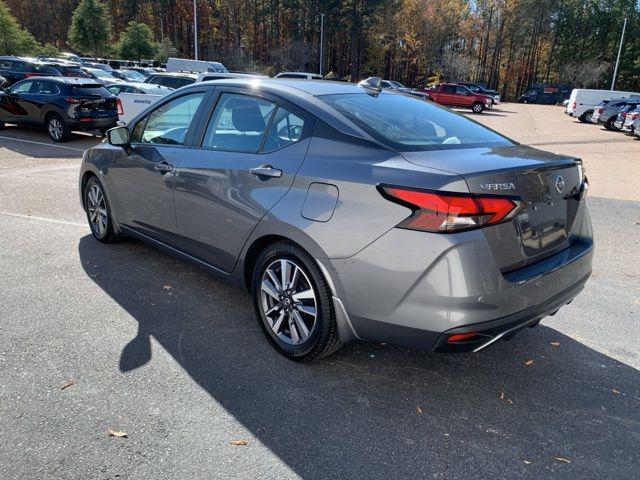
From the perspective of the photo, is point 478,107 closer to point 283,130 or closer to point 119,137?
point 119,137

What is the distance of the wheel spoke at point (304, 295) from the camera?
3.04 metres

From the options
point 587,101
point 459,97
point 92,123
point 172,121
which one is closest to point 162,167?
point 172,121

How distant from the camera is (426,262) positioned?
248cm

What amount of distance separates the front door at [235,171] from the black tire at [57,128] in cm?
1113

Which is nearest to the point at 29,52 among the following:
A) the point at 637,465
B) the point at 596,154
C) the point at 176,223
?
the point at 596,154

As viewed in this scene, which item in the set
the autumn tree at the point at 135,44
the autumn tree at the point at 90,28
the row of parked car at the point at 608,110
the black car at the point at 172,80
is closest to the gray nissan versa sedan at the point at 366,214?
the black car at the point at 172,80

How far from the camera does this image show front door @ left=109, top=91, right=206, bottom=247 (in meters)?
4.02

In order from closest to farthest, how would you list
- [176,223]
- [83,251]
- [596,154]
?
[176,223] < [83,251] < [596,154]

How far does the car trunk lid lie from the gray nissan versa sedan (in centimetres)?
1

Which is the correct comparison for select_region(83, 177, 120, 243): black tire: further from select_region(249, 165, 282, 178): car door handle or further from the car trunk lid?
the car trunk lid

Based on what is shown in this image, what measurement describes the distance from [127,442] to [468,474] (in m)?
1.66

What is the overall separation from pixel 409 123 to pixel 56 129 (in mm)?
12815

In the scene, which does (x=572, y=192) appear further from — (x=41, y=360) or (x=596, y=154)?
(x=596, y=154)

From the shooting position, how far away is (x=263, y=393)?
2.94m
